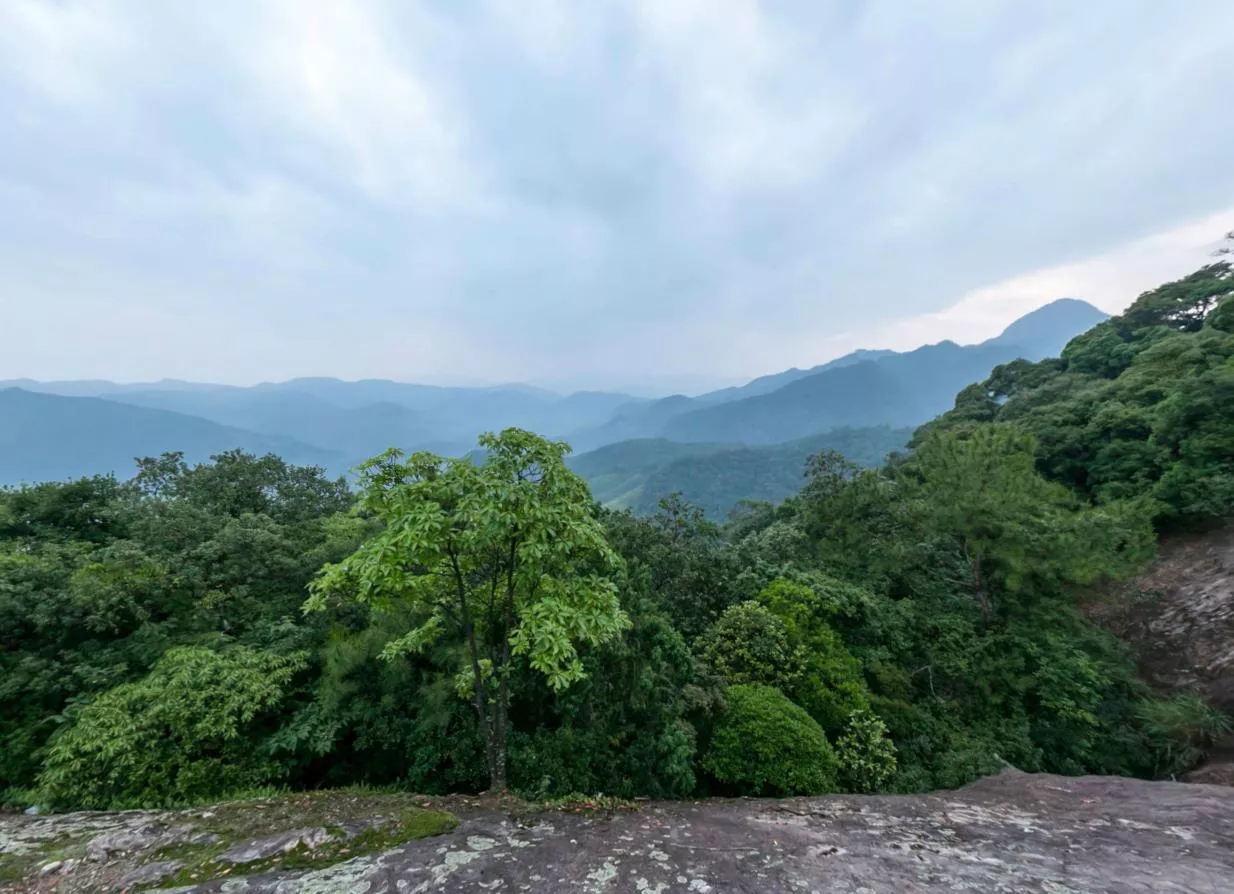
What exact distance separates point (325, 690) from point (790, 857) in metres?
6.00

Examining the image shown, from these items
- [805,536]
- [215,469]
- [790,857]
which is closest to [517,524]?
[790,857]

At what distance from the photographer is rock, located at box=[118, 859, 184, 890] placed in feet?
12.0

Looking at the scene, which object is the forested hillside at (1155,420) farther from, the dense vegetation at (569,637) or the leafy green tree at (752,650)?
the leafy green tree at (752,650)

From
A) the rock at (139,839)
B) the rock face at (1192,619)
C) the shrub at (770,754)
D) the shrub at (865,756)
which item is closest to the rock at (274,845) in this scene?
the rock at (139,839)

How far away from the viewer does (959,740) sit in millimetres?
9297

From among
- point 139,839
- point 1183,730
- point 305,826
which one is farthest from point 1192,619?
point 139,839

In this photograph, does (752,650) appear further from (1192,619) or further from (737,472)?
(737,472)

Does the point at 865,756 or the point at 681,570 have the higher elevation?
the point at 681,570

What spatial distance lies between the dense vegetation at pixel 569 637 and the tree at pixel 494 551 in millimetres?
33

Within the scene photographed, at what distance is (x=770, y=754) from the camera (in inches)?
298

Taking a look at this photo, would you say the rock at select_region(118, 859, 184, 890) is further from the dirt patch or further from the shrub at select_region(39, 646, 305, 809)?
the dirt patch

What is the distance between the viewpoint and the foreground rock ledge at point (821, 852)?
3848 mm

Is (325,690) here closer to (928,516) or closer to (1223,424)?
(928,516)

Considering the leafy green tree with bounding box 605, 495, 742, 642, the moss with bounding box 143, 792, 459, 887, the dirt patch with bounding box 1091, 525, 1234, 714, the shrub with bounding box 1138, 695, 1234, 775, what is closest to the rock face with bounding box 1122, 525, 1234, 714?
the dirt patch with bounding box 1091, 525, 1234, 714
